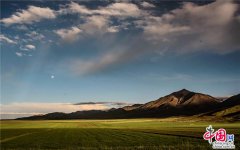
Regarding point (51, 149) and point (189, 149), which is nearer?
point (189, 149)

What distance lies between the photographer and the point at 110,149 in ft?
163

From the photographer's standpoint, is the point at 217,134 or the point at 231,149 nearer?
the point at 217,134

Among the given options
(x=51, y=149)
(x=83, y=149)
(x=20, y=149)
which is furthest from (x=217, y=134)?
(x=20, y=149)

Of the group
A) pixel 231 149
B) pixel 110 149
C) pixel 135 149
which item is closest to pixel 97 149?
pixel 110 149

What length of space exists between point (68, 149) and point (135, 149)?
34.6 ft

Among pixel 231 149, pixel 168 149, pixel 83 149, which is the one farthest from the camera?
pixel 83 149

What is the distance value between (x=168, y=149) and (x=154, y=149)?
1.98 metres

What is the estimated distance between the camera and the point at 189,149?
46.8 meters

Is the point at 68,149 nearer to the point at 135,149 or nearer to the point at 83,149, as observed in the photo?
the point at 83,149

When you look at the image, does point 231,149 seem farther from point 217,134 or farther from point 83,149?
point 83,149

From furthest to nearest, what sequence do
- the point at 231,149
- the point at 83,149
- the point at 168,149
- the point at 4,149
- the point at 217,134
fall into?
the point at 4,149
the point at 83,149
the point at 168,149
the point at 231,149
the point at 217,134

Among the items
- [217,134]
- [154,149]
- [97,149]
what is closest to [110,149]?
[97,149]

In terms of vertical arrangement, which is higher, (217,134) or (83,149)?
(217,134)

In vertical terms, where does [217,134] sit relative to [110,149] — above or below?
above
